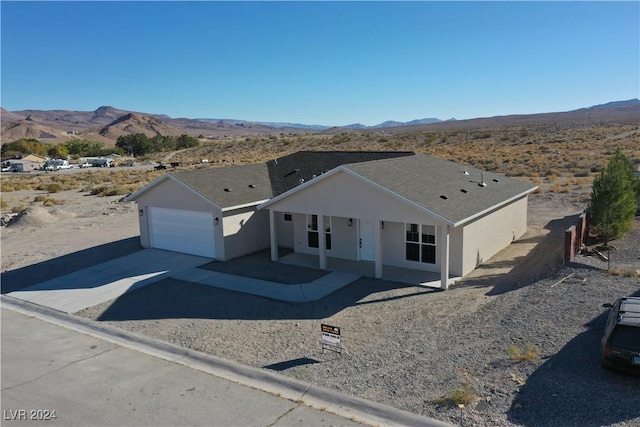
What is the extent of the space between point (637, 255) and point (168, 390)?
16.6 m

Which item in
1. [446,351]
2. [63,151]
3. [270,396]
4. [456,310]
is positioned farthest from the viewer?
[63,151]

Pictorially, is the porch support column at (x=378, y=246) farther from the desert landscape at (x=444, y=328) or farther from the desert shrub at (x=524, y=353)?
the desert shrub at (x=524, y=353)

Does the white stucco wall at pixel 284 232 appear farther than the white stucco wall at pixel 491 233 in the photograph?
Yes

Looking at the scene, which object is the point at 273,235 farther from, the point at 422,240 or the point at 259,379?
the point at 259,379

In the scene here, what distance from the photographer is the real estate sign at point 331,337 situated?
11.1 metres

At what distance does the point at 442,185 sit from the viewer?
1947 centimetres

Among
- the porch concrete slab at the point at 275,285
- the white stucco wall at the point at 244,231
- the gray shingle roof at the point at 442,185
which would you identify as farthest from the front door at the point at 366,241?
the white stucco wall at the point at 244,231

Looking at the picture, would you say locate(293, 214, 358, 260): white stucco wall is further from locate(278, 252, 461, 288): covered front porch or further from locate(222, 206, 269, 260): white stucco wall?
locate(222, 206, 269, 260): white stucco wall

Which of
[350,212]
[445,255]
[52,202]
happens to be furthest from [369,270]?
[52,202]

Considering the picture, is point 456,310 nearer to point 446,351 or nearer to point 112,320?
point 446,351

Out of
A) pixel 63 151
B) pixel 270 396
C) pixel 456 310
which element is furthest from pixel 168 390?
pixel 63 151

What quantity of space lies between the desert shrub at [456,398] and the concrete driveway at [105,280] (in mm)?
11530

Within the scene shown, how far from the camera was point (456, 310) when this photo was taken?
1384cm

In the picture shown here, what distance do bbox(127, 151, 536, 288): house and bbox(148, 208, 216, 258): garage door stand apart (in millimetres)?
46
